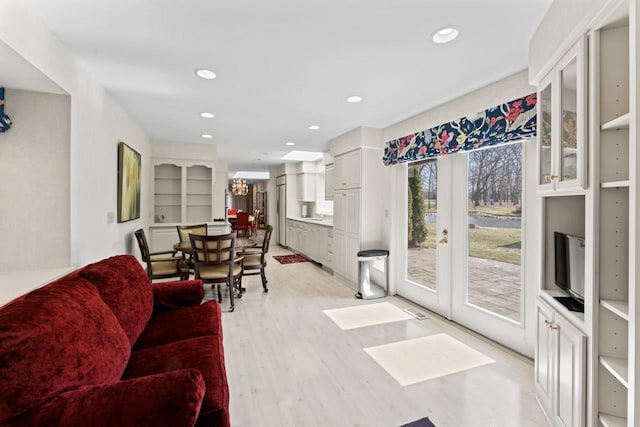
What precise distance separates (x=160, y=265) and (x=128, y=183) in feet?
3.72

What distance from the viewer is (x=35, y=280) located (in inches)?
73.0

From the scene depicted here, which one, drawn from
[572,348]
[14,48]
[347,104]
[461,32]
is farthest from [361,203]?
[14,48]

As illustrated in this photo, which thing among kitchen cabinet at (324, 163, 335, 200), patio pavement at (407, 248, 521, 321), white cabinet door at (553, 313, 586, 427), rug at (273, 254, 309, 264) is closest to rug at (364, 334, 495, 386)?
patio pavement at (407, 248, 521, 321)

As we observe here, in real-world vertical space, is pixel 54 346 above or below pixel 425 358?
above

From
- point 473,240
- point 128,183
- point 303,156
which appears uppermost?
point 303,156

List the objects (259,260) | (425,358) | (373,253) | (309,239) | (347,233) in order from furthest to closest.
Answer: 1. (309,239)
2. (347,233)
3. (259,260)
4. (373,253)
5. (425,358)

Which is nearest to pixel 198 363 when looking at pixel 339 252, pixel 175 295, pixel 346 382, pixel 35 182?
pixel 175 295

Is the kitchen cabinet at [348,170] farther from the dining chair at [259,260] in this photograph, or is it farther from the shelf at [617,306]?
the shelf at [617,306]

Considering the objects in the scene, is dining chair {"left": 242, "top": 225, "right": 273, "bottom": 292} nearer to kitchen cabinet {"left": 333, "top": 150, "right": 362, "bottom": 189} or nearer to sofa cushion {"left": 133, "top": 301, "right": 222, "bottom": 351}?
kitchen cabinet {"left": 333, "top": 150, "right": 362, "bottom": 189}

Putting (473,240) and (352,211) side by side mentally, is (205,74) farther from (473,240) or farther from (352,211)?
(473,240)

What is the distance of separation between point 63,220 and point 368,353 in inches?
104

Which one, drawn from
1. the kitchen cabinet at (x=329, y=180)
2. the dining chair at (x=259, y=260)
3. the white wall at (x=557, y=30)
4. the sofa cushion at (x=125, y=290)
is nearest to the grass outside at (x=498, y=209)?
the white wall at (x=557, y=30)

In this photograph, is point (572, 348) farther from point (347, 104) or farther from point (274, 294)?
point (274, 294)

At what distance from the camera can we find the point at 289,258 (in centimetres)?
692
